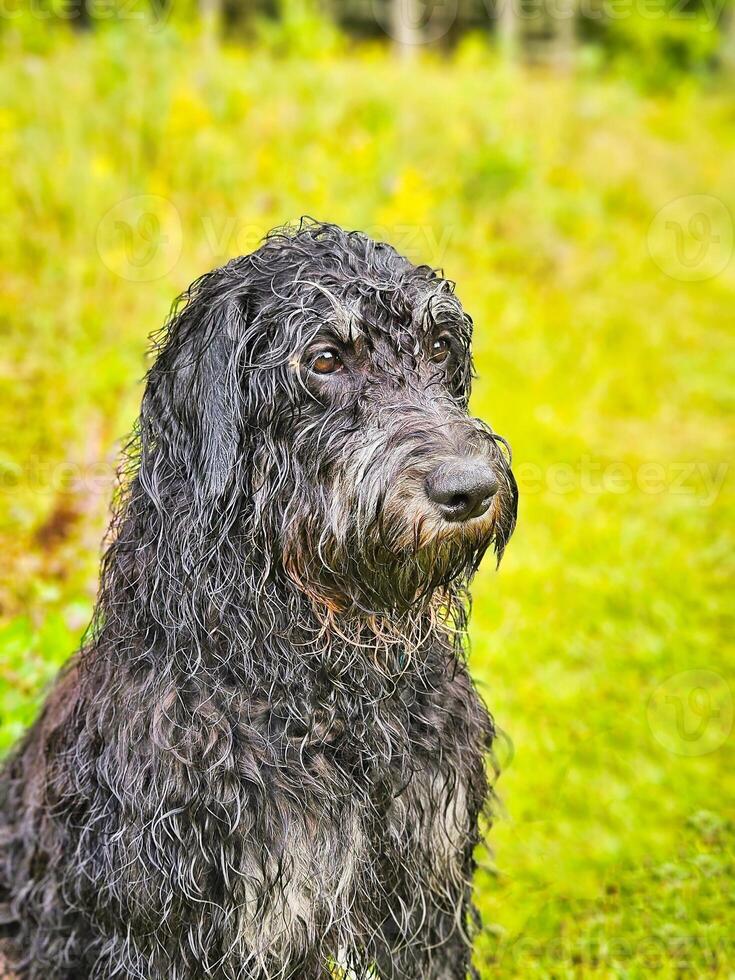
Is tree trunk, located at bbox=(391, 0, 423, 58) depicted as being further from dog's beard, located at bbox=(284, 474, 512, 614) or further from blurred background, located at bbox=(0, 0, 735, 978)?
dog's beard, located at bbox=(284, 474, 512, 614)

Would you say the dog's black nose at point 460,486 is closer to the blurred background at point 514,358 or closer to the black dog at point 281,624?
the black dog at point 281,624

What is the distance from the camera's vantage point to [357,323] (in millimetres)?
2105

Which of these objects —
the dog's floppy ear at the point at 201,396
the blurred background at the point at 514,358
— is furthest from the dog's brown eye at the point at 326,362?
the blurred background at the point at 514,358

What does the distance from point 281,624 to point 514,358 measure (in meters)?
5.02

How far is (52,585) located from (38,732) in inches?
57.5

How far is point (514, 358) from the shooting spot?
6.83 m

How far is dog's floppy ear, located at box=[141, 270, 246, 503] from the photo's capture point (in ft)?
6.74

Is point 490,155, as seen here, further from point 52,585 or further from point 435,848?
point 435,848

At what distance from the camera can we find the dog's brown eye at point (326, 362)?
6.91ft

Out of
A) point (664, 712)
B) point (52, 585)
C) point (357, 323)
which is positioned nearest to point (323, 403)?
point (357, 323)

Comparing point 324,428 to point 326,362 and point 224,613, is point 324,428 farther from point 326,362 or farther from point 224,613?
point 224,613

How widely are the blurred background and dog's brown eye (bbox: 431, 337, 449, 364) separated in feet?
4.38

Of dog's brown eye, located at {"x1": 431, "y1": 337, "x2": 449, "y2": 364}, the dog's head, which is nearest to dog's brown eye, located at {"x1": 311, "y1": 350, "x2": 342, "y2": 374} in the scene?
the dog's head

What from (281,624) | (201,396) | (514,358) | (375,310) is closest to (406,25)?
(514,358)
